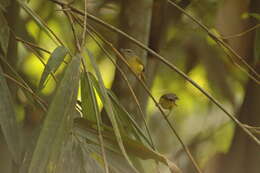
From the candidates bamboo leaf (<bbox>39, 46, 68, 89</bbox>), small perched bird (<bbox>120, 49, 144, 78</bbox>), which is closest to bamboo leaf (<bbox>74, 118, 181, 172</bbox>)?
bamboo leaf (<bbox>39, 46, 68, 89</bbox>)

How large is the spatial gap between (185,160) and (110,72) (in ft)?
1.28

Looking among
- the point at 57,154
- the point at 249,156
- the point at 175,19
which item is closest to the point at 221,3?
the point at 175,19

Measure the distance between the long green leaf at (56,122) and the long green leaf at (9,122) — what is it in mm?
136

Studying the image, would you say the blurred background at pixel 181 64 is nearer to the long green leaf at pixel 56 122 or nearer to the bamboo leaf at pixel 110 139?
the bamboo leaf at pixel 110 139

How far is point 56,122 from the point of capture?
74cm

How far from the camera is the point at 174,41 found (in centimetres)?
190

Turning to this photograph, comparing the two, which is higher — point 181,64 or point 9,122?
point 181,64

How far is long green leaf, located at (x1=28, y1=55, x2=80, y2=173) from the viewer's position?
28.7 inches

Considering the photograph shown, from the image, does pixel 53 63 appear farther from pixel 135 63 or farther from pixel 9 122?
pixel 135 63

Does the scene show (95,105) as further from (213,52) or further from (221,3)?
(213,52)

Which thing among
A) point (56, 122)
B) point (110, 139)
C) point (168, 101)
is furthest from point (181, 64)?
point (56, 122)

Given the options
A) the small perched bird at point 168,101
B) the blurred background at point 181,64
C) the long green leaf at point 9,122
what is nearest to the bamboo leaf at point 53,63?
the long green leaf at point 9,122

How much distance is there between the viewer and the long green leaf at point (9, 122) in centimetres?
86

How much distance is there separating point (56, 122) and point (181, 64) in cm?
124
